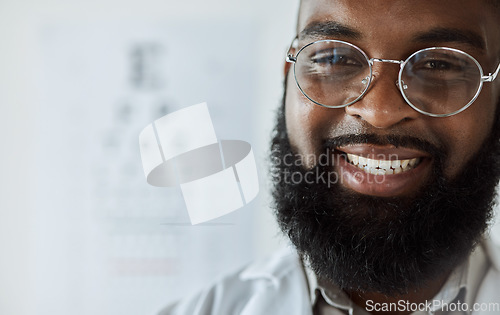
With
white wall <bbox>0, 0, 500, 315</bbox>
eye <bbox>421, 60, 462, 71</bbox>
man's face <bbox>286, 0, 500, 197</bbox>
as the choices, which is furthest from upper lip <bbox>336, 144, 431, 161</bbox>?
white wall <bbox>0, 0, 500, 315</bbox>

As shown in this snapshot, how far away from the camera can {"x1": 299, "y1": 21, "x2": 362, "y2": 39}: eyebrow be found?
2.00 ft

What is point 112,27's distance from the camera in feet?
2.78

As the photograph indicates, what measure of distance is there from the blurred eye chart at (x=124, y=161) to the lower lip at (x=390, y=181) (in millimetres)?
196

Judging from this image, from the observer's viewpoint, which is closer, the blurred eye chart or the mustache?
the mustache

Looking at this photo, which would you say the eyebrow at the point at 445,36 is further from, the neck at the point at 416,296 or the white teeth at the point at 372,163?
the neck at the point at 416,296

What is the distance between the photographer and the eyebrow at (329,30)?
61 cm

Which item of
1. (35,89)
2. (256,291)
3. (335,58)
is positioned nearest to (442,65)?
(335,58)

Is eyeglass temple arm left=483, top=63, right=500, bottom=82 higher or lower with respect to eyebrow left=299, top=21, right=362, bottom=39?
lower

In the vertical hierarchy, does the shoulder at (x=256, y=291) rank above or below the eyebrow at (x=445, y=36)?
below

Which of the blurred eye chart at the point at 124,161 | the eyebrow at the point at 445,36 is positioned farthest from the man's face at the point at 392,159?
the blurred eye chart at the point at 124,161

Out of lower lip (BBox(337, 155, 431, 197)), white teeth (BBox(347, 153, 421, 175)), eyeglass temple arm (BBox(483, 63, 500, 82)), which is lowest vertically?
lower lip (BBox(337, 155, 431, 197))

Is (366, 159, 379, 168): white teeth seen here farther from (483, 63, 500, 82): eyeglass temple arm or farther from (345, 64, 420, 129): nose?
(483, 63, 500, 82): eyeglass temple arm

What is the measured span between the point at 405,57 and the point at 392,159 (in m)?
0.13

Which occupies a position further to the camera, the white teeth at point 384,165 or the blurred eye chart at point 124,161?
the blurred eye chart at point 124,161
